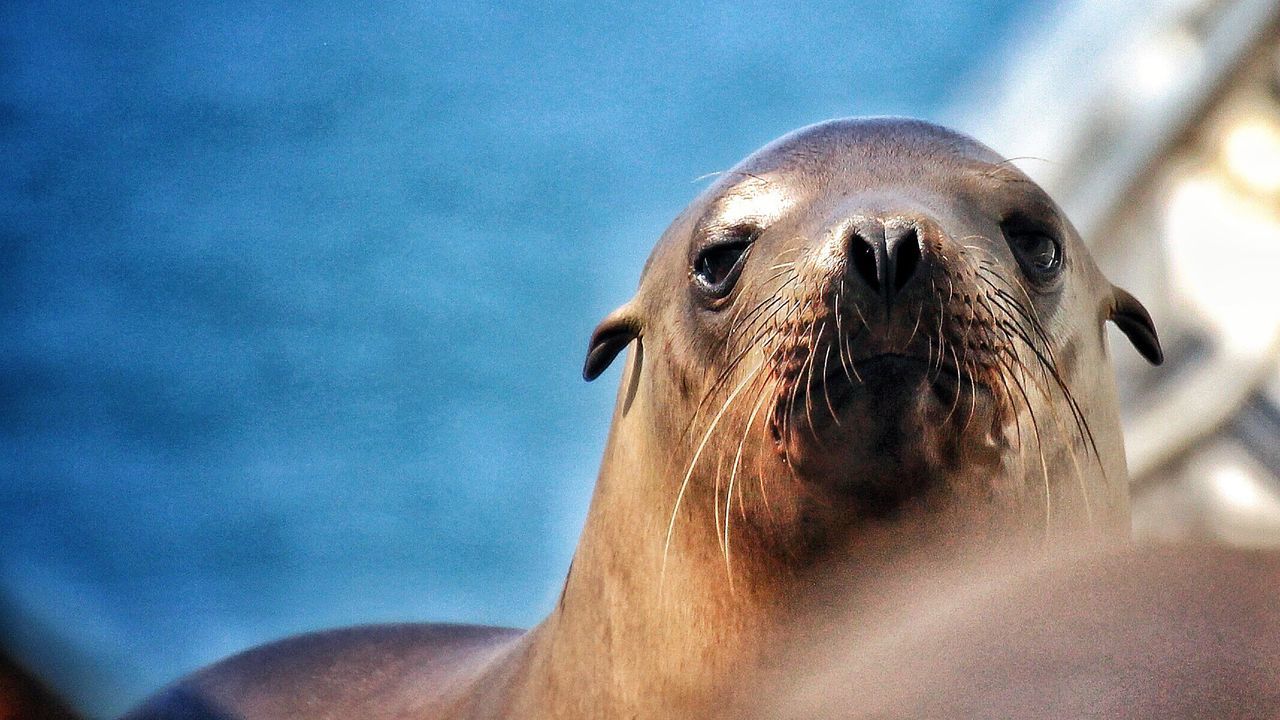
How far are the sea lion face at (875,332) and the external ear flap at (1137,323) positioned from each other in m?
0.06

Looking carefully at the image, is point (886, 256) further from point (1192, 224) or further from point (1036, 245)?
point (1192, 224)

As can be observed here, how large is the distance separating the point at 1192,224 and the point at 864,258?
4.42 meters

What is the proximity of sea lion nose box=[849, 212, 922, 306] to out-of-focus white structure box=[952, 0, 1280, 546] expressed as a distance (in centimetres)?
361

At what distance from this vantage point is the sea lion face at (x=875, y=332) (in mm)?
1578

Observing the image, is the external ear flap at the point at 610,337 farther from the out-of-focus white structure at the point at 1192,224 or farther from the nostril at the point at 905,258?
the out-of-focus white structure at the point at 1192,224

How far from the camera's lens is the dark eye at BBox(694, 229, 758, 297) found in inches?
73.5

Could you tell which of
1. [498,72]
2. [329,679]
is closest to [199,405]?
[498,72]

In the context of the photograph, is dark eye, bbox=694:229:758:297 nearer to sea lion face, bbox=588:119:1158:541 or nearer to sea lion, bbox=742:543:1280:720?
sea lion face, bbox=588:119:1158:541

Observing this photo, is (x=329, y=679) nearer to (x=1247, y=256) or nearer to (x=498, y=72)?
(x=1247, y=256)

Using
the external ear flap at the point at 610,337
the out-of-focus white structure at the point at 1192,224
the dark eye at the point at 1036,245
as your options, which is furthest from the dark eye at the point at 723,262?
the out-of-focus white structure at the point at 1192,224

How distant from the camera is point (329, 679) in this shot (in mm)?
2953

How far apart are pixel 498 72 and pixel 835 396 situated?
7805 mm

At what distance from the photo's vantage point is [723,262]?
6.26ft

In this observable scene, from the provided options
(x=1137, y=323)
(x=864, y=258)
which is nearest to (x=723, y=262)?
(x=864, y=258)
